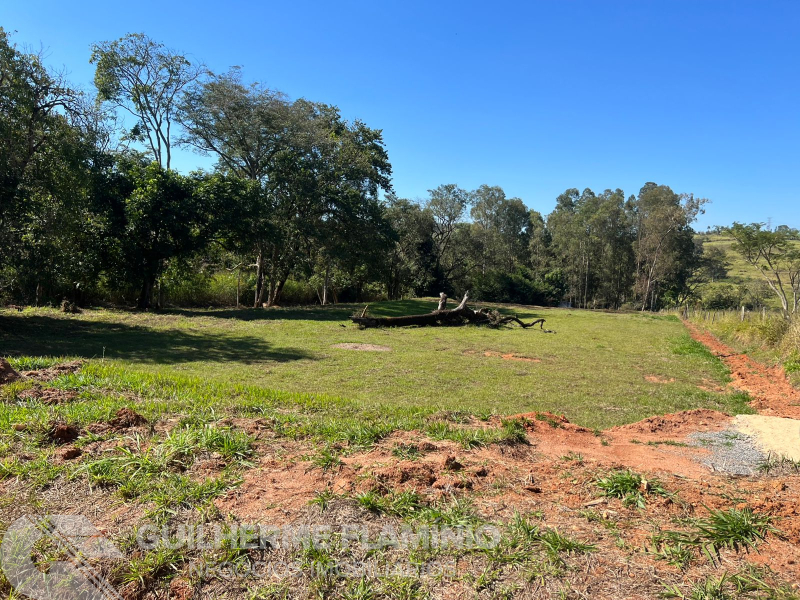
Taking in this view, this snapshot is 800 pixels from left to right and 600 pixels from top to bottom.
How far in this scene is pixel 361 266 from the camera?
103 feet

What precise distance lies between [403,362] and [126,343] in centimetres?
736

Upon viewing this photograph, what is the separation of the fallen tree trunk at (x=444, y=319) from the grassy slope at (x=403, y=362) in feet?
3.12

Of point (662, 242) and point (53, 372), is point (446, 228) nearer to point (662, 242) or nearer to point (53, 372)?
point (662, 242)

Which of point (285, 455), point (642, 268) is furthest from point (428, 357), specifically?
point (642, 268)

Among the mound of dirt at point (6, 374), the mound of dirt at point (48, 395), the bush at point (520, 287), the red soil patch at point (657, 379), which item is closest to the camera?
the mound of dirt at point (48, 395)

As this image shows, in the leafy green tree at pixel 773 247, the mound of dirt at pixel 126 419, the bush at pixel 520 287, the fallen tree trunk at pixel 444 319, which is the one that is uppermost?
the leafy green tree at pixel 773 247

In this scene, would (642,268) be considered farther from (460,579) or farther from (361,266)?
(460,579)

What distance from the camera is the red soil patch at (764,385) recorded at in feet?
27.2

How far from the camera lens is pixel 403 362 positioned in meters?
11.9

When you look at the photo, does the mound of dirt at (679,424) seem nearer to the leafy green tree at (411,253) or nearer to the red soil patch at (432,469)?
the red soil patch at (432,469)

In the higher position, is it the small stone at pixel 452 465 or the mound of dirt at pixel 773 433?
the small stone at pixel 452 465

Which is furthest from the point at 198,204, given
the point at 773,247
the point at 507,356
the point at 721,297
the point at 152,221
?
the point at 721,297

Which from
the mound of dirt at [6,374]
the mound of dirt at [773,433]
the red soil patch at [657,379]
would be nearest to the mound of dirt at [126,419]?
the mound of dirt at [6,374]

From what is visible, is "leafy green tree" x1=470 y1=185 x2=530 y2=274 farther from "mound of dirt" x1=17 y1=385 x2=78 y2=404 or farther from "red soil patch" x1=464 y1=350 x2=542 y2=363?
"mound of dirt" x1=17 y1=385 x2=78 y2=404
